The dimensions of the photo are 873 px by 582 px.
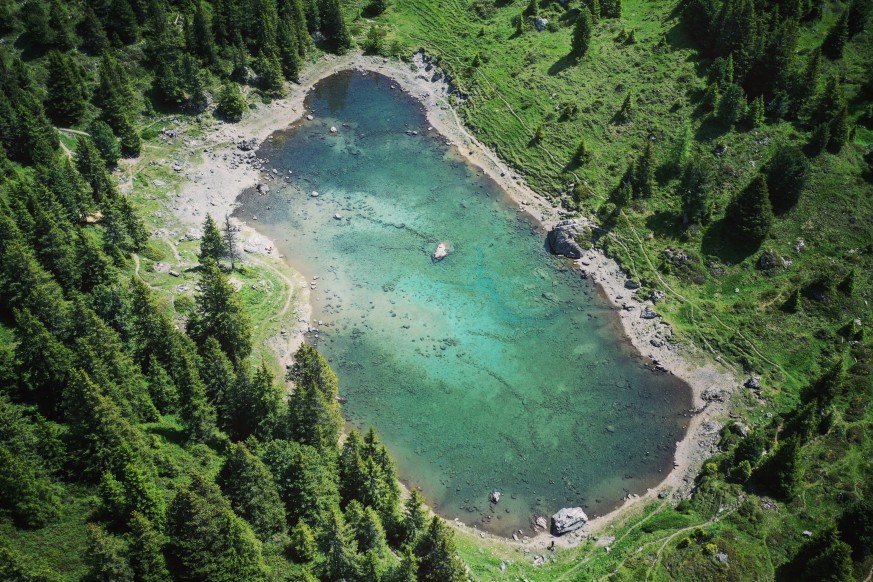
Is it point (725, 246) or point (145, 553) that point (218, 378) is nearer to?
point (145, 553)

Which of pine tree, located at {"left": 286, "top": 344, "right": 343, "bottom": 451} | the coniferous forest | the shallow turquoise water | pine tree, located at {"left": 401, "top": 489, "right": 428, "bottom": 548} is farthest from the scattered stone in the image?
pine tree, located at {"left": 286, "top": 344, "right": 343, "bottom": 451}

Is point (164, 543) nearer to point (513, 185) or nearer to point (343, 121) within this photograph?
point (513, 185)

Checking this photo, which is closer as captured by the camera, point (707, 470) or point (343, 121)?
point (707, 470)

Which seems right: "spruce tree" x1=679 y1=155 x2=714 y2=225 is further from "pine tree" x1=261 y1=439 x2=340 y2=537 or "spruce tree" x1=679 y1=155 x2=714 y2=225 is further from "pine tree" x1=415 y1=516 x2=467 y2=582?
"pine tree" x1=261 y1=439 x2=340 y2=537

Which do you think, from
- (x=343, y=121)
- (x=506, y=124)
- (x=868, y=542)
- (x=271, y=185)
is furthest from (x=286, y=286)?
(x=868, y=542)

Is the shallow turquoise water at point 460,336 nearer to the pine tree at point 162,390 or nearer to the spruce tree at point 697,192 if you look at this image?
the spruce tree at point 697,192

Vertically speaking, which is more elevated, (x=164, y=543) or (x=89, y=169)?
(x=89, y=169)

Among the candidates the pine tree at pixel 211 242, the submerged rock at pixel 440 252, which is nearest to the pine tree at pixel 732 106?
the submerged rock at pixel 440 252
